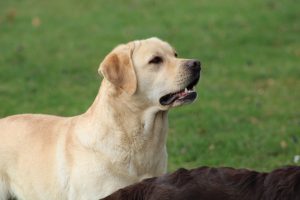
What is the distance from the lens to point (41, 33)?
52.3 ft

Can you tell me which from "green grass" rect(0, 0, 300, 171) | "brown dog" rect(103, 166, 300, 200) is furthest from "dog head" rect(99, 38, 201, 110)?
"green grass" rect(0, 0, 300, 171)

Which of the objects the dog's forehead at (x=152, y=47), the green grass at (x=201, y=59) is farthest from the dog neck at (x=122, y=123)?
the green grass at (x=201, y=59)

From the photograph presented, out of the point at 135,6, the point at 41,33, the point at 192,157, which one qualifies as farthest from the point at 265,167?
the point at 135,6

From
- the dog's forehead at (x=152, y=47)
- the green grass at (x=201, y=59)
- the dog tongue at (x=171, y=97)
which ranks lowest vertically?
the green grass at (x=201, y=59)

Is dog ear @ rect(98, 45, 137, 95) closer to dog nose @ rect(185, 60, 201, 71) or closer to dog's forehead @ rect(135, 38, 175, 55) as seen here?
dog's forehead @ rect(135, 38, 175, 55)

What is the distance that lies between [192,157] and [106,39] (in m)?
6.65

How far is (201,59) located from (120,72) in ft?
24.1

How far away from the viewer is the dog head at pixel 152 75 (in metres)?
6.48

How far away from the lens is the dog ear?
645 cm

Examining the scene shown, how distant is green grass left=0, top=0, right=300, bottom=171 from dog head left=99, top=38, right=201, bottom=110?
7.39 feet

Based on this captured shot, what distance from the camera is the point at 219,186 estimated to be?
16.6 ft

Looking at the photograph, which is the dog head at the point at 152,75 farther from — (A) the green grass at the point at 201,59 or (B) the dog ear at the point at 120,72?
(A) the green grass at the point at 201,59

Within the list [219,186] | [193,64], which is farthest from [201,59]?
[219,186]

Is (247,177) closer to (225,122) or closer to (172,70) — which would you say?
(172,70)
